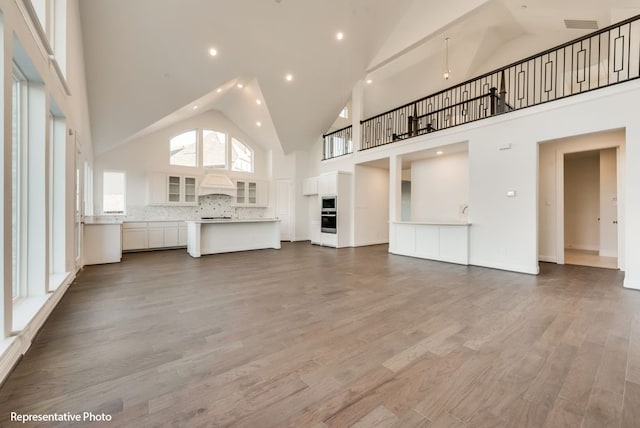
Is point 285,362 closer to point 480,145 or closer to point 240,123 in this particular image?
point 480,145

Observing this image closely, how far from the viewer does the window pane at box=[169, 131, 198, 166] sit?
8109 mm

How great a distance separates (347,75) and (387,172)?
3.18m

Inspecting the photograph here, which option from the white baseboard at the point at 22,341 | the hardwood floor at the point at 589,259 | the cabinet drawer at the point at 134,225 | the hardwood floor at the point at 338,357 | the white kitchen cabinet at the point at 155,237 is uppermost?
the cabinet drawer at the point at 134,225

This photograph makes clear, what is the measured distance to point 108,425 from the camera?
127cm

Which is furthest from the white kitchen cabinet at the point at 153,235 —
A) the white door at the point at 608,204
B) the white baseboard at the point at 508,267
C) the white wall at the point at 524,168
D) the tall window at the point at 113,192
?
the white door at the point at 608,204

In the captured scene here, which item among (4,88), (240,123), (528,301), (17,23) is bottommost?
(528,301)

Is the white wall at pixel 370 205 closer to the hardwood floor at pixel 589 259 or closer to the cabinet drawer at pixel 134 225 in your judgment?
the hardwood floor at pixel 589 259

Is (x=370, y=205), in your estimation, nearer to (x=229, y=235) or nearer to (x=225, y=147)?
(x=229, y=235)

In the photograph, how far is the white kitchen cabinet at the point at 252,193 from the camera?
915cm

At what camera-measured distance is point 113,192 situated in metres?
7.27

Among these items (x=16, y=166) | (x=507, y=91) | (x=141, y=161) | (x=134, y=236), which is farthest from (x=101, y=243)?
(x=507, y=91)

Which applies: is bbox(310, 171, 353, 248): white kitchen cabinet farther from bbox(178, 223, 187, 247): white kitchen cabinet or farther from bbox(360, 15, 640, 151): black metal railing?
bbox(178, 223, 187, 247): white kitchen cabinet

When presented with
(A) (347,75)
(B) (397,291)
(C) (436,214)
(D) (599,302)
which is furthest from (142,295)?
(A) (347,75)

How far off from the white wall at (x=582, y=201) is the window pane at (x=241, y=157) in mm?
9137
